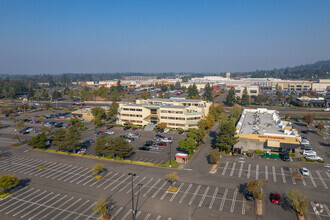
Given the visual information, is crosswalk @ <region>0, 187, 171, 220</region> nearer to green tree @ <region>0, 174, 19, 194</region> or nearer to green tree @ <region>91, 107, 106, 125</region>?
green tree @ <region>0, 174, 19, 194</region>

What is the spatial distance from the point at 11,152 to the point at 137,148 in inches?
1072

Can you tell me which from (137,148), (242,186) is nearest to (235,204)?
(242,186)

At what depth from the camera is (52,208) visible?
88.0ft

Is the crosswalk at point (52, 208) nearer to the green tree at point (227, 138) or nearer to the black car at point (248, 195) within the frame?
the black car at point (248, 195)

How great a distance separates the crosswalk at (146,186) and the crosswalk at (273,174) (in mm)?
6213

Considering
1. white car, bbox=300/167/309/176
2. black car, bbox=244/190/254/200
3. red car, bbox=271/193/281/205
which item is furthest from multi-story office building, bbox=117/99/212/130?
red car, bbox=271/193/281/205

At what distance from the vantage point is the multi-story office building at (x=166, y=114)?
2501 inches

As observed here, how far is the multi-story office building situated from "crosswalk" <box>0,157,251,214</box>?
3045 cm

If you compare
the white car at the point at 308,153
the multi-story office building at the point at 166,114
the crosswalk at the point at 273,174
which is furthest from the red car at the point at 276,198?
the multi-story office building at the point at 166,114

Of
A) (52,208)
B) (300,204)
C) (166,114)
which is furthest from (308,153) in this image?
(52,208)

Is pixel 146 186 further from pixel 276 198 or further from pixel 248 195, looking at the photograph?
pixel 276 198

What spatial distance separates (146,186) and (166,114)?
3505 cm

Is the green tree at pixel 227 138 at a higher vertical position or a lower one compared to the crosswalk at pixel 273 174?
higher

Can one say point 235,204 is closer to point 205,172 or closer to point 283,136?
point 205,172
